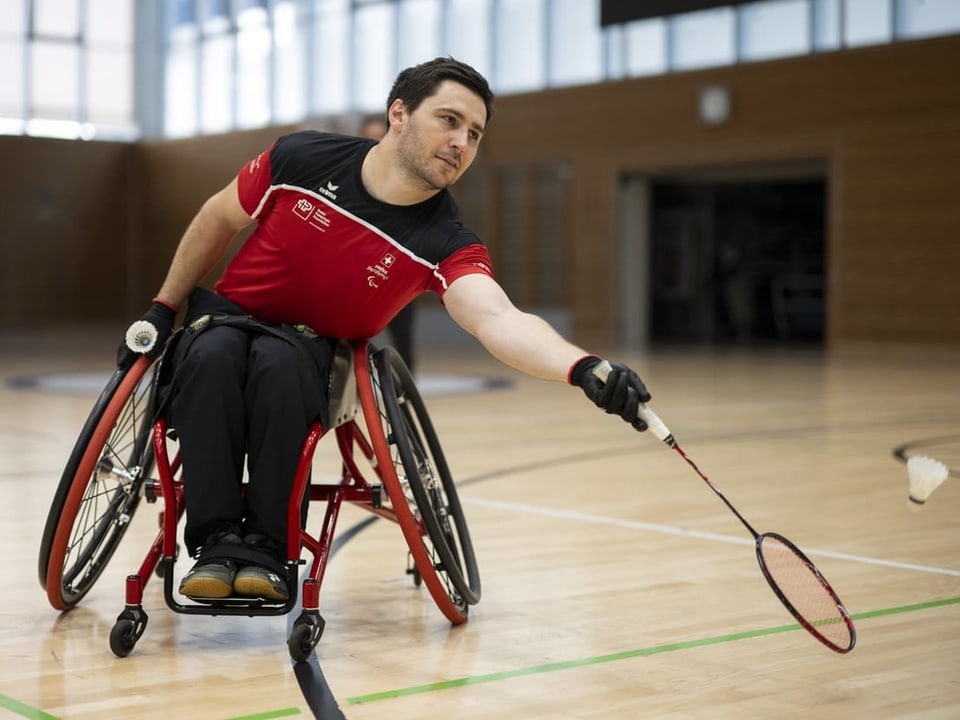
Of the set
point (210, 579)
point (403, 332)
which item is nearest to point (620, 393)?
→ point (210, 579)

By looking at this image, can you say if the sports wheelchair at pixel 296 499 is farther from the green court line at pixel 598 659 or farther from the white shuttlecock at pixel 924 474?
the white shuttlecock at pixel 924 474

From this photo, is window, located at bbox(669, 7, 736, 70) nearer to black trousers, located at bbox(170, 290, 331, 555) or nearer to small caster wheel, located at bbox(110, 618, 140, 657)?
black trousers, located at bbox(170, 290, 331, 555)

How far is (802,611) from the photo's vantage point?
2680 millimetres

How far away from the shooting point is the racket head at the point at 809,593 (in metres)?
2.62

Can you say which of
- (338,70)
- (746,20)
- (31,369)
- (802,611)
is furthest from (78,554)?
(338,70)

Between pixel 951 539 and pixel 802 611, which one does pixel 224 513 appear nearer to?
pixel 802 611

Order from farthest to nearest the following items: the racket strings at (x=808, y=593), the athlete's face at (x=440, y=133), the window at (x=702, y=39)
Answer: the window at (x=702, y=39)
the athlete's face at (x=440, y=133)
the racket strings at (x=808, y=593)

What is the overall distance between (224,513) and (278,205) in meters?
Result: 0.75

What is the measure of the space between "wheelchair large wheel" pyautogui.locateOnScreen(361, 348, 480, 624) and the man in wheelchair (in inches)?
5.9

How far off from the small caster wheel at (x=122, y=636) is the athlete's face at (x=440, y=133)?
111cm

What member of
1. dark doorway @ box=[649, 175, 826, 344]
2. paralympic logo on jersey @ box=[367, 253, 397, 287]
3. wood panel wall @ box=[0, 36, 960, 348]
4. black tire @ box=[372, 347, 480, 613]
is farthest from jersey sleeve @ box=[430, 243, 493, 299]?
dark doorway @ box=[649, 175, 826, 344]

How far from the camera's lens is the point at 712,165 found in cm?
1841

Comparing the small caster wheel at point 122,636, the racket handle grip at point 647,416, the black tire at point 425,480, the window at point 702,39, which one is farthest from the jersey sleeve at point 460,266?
the window at point 702,39

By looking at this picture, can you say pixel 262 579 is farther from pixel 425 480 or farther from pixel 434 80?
pixel 434 80
